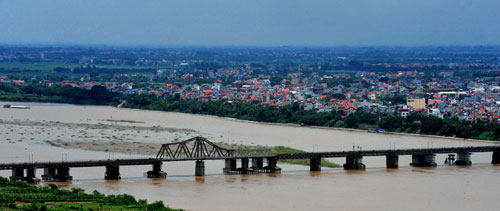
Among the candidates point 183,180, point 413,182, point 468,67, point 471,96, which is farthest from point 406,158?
point 468,67

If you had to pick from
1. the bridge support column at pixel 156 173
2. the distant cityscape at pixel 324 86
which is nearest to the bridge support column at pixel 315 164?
the bridge support column at pixel 156 173

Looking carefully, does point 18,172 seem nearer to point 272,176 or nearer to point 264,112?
point 272,176

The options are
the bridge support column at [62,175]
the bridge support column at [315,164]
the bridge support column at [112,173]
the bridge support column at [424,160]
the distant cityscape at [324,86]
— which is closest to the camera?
the bridge support column at [62,175]

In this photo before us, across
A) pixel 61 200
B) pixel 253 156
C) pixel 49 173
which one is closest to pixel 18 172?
pixel 49 173

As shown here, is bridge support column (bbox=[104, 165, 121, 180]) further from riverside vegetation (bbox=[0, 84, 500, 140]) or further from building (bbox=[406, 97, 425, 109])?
building (bbox=[406, 97, 425, 109])

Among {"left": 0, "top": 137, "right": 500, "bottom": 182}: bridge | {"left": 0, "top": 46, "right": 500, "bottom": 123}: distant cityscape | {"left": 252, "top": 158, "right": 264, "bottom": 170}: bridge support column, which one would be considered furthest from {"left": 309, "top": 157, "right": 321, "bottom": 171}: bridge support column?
{"left": 0, "top": 46, "right": 500, "bottom": 123}: distant cityscape

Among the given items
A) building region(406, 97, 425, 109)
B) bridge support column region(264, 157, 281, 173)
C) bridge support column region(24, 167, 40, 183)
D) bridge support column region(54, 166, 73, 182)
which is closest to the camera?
bridge support column region(24, 167, 40, 183)

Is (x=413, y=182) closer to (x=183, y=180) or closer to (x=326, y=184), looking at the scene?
(x=326, y=184)

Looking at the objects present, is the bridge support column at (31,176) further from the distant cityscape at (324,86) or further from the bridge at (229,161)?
the distant cityscape at (324,86)
